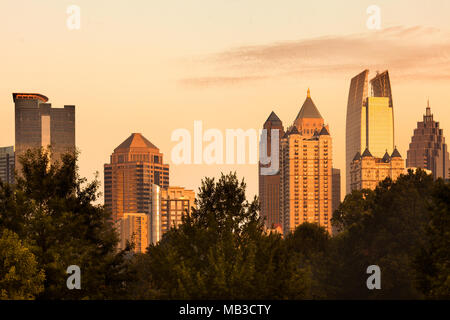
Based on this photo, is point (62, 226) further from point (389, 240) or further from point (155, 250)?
point (389, 240)

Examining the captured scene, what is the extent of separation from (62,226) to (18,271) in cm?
732

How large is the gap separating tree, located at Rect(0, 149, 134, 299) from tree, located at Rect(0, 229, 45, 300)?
2.50 metres

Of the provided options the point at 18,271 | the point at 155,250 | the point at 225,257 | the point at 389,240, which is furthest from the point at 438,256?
the point at 389,240

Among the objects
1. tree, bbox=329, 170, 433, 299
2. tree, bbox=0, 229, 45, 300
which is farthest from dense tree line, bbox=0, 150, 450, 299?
tree, bbox=329, 170, 433, 299

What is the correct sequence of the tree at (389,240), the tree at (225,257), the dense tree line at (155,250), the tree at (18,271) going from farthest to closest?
the tree at (389,240) < the tree at (225,257) < the dense tree line at (155,250) < the tree at (18,271)

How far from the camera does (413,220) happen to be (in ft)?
335

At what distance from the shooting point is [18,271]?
52438 mm

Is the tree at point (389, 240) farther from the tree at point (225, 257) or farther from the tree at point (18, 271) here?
the tree at point (18, 271)

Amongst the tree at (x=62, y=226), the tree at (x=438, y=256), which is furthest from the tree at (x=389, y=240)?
the tree at (x=62, y=226)

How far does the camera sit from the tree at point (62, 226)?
5691cm

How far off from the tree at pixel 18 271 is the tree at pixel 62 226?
2.50 m

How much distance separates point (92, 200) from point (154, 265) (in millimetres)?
6991

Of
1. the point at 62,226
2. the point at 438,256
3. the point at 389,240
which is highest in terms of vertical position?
the point at 62,226

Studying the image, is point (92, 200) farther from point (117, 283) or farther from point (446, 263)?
point (446, 263)
